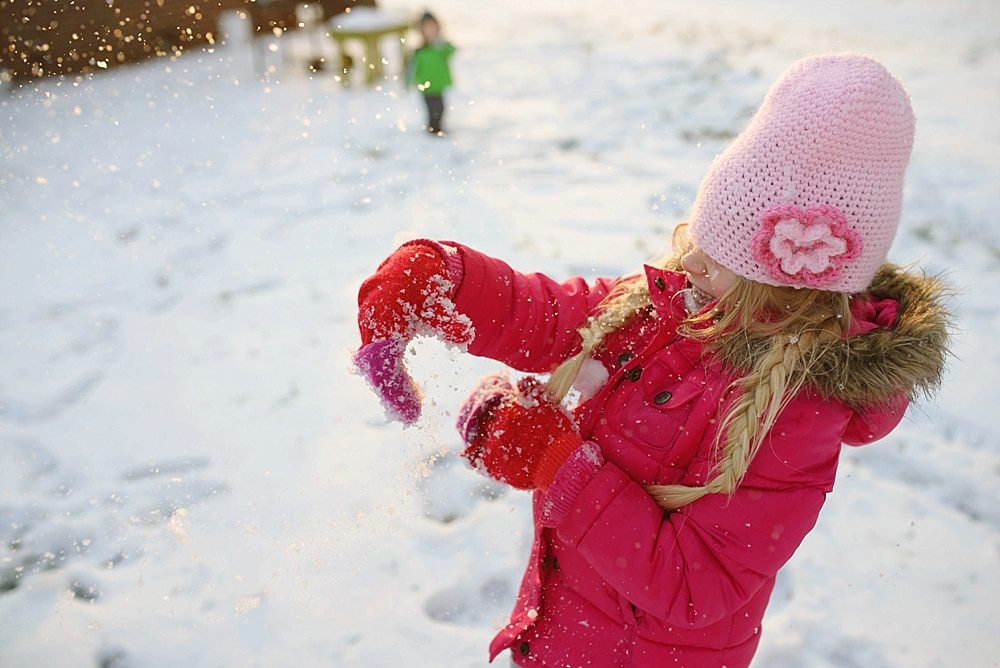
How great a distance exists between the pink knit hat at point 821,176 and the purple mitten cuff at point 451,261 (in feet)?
1.62

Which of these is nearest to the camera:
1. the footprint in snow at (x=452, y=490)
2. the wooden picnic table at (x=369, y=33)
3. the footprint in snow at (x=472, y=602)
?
the footprint in snow at (x=472, y=602)

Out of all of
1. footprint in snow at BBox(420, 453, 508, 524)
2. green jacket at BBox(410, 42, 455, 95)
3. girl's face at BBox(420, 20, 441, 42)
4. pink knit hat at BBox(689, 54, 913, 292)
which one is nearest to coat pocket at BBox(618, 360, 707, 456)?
pink knit hat at BBox(689, 54, 913, 292)

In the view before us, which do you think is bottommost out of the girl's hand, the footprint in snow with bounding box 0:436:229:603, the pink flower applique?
the footprint in snow with bounding box 0:436:229:603

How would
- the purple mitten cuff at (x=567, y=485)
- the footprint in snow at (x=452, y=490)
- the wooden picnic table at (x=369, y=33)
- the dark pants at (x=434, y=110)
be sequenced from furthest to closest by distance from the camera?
the wooden picnic table at (x=369, y=33) → the dark pants at (x=434, y=110) → the footprint in snow at (x=452, y=490) → the purple mitten cuff at (x=567, y=485)

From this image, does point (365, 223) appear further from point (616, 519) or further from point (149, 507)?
point (616, 519)

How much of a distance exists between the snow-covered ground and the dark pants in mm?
205

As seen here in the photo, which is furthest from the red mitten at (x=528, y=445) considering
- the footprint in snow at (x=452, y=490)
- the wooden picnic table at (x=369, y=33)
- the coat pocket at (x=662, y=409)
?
the wooden picnic table at (x=369, y=33)

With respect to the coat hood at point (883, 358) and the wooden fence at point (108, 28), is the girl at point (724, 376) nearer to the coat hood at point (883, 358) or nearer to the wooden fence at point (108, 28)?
the coat hood at point (883, 358)

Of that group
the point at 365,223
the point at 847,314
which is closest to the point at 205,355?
the point at 365,223

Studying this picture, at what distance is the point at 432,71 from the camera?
6.12 metres

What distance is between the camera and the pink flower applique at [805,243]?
1.21m

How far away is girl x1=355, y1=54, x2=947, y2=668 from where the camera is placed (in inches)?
48.3

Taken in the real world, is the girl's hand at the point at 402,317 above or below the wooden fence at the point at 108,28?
above

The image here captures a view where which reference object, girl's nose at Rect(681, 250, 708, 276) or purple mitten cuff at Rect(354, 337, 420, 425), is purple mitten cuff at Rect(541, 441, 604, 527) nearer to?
purple mitten cuff at Rect(354, 337, 420, 425)
